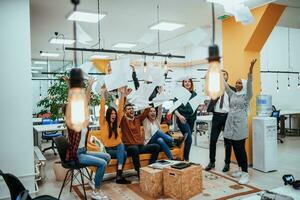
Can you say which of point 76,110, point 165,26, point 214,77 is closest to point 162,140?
point 165,26

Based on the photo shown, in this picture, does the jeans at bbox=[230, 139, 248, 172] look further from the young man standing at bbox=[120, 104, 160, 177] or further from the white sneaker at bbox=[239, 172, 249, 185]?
the young man standing at bbox=[120, 104, 160, 177]

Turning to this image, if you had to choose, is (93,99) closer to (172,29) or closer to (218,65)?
(172,29)

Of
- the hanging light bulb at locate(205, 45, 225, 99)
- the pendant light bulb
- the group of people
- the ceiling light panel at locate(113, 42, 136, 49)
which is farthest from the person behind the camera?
the ceiling light panel at locate(113, 42, 136, 49)

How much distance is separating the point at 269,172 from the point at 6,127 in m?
4.36

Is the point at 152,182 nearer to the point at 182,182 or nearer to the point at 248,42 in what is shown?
the point at 182,182

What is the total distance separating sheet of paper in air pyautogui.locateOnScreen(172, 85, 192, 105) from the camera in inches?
192

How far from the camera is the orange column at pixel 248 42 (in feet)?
16.1

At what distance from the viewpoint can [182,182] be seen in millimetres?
3553

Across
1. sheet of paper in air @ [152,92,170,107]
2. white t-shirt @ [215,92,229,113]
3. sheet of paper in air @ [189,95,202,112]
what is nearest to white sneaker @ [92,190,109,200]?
sheet of paper in air @ [152,92,170,107]

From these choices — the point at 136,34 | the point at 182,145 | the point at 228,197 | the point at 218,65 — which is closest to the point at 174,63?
the point at 136,34

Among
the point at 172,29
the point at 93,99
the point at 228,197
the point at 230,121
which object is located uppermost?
the point at 172,29

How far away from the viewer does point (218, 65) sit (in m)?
1.75

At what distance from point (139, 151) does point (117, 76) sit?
61.8 inches

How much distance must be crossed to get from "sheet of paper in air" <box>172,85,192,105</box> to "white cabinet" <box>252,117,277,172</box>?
135 cm
